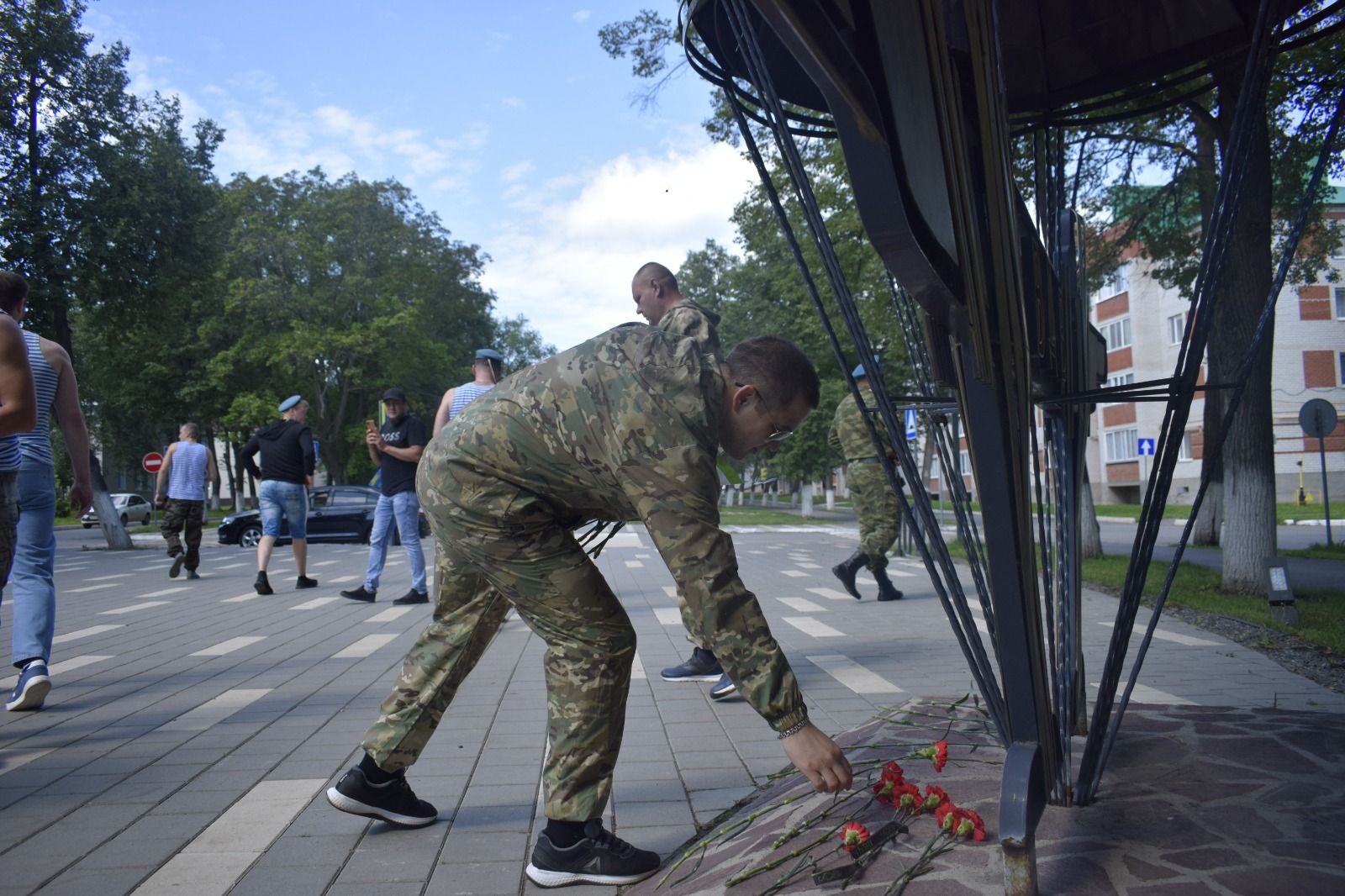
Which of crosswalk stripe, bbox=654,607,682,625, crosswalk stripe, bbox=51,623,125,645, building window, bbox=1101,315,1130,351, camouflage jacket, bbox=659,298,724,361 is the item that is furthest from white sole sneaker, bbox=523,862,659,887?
building window, bbox=1101,315,1130,351

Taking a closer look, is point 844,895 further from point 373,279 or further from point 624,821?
point 373,279

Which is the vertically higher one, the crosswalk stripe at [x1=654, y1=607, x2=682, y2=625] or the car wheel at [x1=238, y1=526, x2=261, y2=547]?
the car wheel at [x1=238, y1=526, x2=261, y2=547]

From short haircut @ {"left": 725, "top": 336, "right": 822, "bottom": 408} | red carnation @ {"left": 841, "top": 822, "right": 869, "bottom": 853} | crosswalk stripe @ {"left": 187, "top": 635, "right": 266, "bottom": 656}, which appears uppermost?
short haircut @ {"left": 725, "top": 336, "right": 822, "bottom": 408}

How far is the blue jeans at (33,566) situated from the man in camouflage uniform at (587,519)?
8.73 feet

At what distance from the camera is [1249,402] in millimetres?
10070

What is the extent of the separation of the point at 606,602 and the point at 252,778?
73.9 inches

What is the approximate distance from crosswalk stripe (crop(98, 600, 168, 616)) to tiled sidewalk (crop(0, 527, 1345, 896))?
22 centimetres

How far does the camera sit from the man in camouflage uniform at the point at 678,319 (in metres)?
4.50

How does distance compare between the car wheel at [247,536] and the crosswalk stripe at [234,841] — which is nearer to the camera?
the crosswalk stripe at [234,841]

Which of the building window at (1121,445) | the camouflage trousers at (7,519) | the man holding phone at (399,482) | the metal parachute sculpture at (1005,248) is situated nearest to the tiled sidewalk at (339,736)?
the man holding phone at (399,482)

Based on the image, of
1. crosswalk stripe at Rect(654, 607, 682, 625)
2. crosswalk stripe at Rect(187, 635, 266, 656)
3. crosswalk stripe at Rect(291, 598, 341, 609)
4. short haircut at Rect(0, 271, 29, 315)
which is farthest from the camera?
crosswalk stripe at Rect(291, 598, 341, 609)

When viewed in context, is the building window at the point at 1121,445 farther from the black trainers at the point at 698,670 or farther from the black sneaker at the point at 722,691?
the black sneaker at the point at 722,691

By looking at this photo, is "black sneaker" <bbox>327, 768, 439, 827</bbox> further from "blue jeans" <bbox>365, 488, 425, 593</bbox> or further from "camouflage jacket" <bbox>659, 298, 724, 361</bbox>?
"blue jeans" <bbox>365, 488, 425, 593</bbox>

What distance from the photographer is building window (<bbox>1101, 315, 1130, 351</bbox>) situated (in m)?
48.2
